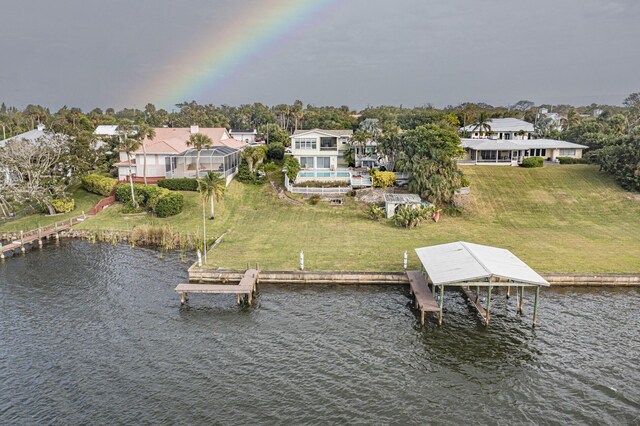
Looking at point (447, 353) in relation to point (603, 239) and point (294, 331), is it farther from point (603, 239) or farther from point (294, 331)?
point (603, 239)

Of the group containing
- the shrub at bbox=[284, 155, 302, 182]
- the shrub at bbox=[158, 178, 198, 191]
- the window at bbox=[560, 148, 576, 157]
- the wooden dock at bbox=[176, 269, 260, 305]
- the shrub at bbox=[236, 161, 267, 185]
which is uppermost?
the window at bbox=[560, 148, 576, 157]

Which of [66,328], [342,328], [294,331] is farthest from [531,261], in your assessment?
[66,328]

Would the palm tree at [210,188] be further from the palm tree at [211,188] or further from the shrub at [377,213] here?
the shrub at [377,213]

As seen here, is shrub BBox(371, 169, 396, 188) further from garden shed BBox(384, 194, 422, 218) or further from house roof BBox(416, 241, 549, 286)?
house roof BBox(416, 241, 549, 286)

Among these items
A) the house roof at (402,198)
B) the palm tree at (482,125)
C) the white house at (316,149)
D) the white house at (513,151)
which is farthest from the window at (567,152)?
the white house at (316,149)

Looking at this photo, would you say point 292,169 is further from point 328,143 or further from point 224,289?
point 224,289

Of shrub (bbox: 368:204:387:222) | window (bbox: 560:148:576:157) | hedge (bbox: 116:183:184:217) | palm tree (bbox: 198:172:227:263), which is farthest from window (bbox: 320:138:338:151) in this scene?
window (bbox: 560:148:576:157)
